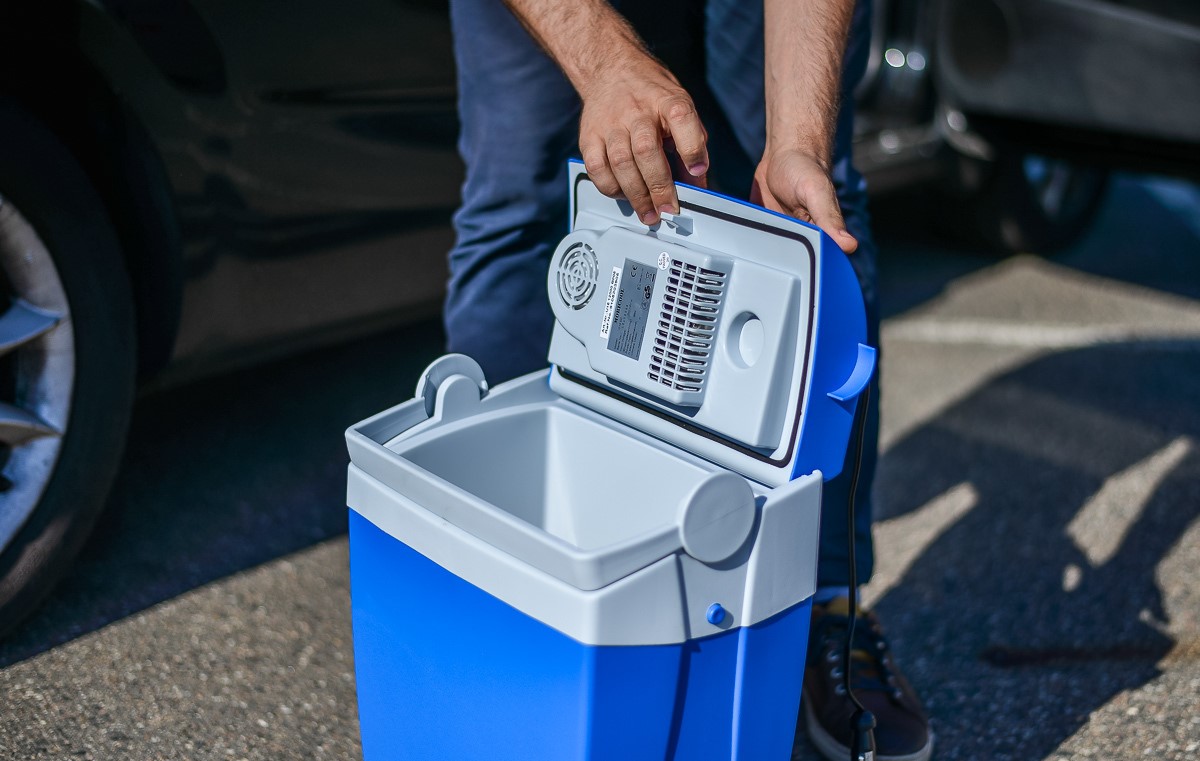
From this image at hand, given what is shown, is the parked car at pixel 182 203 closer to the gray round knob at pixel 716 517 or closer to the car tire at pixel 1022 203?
the gray round knob at pixel 716 517

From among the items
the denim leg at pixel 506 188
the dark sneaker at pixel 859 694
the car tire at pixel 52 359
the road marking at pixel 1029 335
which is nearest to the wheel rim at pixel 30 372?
the car tire at pixel 52 359

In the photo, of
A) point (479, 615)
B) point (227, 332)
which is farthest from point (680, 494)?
point (227, 332)

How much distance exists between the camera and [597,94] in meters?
1.14

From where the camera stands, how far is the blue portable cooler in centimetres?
98

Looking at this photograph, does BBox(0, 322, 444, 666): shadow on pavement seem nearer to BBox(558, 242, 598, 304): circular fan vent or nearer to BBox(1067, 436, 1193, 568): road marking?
BBox(558, 242, 598, 304): circular fan vent

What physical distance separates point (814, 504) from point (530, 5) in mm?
636

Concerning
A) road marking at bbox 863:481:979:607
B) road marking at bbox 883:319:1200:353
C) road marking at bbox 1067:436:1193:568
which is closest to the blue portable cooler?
road marking at bbox 863:481:979:607

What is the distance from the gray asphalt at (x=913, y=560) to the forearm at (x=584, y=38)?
86cm

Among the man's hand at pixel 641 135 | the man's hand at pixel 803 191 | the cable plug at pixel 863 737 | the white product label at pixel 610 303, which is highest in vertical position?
the man's hand at pixel 641 135

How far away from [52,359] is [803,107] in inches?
39.2

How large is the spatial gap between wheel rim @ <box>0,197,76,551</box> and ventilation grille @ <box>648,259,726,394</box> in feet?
2.65

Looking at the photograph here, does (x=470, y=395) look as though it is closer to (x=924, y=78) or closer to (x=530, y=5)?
(x=530, y=5)

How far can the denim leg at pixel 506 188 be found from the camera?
138 cm

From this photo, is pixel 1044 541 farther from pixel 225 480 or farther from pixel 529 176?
pixel 225 480
